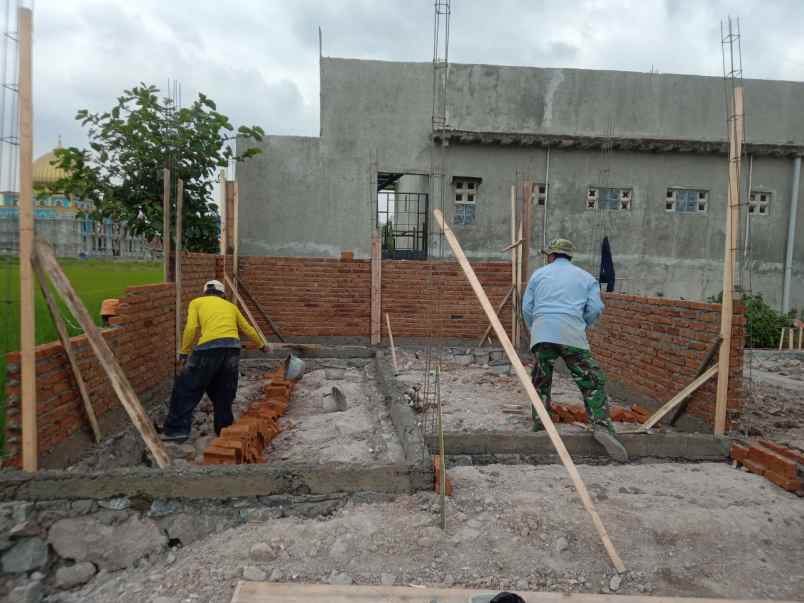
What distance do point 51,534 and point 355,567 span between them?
177cm

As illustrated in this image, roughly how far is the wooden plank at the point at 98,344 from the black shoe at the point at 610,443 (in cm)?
323

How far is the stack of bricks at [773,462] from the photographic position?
12.8 ft

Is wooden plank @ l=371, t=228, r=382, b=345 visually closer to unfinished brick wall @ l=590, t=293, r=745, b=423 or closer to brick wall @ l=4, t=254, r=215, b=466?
brick wall @ l=4, t=254, r=215, b=466

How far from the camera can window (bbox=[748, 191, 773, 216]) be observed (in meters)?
15.6

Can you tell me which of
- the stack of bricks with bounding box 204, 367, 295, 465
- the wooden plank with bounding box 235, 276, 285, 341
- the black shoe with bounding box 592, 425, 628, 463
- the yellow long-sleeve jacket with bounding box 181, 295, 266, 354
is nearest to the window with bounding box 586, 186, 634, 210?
the wooden plank with bounding box 235, 276, 285, 341

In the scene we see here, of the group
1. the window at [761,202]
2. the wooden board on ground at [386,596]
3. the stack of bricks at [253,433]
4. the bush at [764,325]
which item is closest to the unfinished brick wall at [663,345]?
the wooden board on ground at [386,596]

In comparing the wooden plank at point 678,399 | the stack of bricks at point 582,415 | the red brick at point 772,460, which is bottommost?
the stack of bricks at point 582,415

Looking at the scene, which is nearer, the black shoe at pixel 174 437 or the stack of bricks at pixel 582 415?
the black shoe at pixel 174 437

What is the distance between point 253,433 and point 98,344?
143 centimetres

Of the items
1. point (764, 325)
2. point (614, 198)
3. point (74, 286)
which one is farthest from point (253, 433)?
point (614, 198)

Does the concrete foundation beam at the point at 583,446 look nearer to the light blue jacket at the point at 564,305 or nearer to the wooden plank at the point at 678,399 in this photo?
the wooden plank at the point at 678,399

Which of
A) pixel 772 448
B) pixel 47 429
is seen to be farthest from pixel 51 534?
pixel 772 448

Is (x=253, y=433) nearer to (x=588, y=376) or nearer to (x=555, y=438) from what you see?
(x=555, y=438)

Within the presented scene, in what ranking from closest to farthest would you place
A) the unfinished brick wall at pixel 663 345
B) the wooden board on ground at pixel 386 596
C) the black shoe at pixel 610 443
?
the wooden board on ground at pixel 386 596
the black shoe at pixel 610 443
the unfinished brick wall at pixel 663 345
